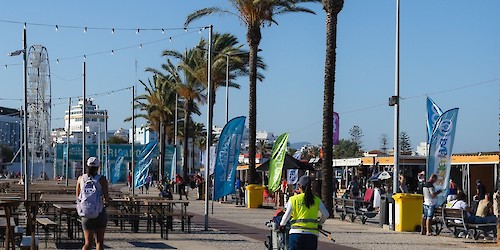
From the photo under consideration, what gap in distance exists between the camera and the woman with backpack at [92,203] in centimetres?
1258

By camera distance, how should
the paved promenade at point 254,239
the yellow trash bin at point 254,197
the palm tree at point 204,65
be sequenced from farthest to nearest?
the palm tree at point 204,65, the yellow trash bin at point 254,197, the paved promenade at point 254,239

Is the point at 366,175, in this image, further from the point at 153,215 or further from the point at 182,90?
the point at 153,215

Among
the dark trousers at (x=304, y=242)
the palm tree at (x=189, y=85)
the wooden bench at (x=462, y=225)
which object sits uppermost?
the palm tree at (x=189, y=85)

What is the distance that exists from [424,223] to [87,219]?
496 inches

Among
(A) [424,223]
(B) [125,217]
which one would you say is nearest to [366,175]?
(A) [424,223]

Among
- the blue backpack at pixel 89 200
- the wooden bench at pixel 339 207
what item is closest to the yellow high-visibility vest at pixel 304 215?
the blue backpack at pixel 89 200

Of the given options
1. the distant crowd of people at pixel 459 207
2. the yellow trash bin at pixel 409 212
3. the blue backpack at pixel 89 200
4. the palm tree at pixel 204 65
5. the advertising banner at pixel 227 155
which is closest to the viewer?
the blue backpack at pixel 89 200

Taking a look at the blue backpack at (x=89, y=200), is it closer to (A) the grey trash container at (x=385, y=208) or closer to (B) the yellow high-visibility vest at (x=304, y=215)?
(B) the yellow high-visibility vest at (x=304, y=215)

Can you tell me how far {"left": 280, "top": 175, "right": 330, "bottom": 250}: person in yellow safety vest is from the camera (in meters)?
11.2

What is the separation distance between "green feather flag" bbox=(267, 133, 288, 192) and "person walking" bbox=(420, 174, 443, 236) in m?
8.51

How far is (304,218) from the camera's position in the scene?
11.3 m

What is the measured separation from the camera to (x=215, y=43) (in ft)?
189

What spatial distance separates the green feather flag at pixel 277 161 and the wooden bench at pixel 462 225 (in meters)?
9.35

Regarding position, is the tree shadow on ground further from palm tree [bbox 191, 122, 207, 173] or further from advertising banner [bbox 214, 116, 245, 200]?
palm tree [bbox 191, 122, 207, 173]
